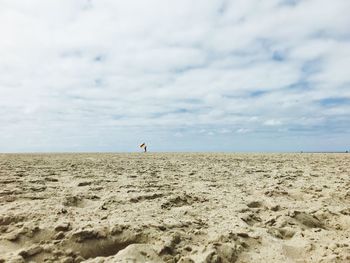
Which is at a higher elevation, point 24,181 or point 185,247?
point 24,181

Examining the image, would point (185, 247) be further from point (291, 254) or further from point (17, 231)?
point (17, 231)

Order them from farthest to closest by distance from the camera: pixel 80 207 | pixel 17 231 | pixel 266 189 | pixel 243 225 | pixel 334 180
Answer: pixel 334 180, pixel 266 189, pixel 80 207, pixel 243 225, pixel 17 231

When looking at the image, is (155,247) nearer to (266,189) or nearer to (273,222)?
(273,222)

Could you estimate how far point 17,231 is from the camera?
4.41 m

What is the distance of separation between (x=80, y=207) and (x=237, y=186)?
4002 millimetres

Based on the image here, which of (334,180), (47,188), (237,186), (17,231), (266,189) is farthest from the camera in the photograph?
(334,180)

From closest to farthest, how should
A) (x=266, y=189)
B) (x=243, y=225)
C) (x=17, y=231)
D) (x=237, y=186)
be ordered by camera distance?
(x=17, y=231), (x=243, y=225), (x=266, y=189), (x=237, y=186)

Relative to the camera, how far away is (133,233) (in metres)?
4.50

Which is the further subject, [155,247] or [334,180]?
[334,180]

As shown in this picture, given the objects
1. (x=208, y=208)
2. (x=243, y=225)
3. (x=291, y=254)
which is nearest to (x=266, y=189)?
(x=208, y=208)

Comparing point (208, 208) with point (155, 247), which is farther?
point (208, 208)

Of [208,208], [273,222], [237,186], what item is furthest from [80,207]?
[237,186]

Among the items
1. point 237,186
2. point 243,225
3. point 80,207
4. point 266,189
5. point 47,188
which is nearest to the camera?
point 243,225

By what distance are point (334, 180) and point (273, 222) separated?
4.93 metres
